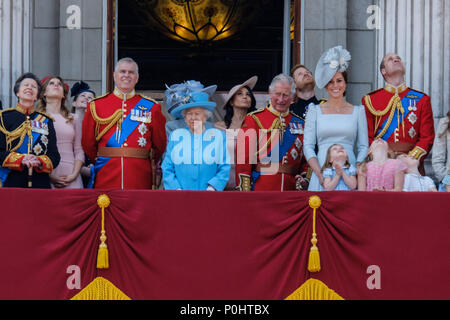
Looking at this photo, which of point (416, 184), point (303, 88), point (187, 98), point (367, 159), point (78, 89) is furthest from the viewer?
point (78, 89)

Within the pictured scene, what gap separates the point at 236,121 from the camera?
785 centimetres

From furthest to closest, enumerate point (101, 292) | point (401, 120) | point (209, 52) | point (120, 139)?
point (209, 52) < point (401, 120) < point (120, 139) < point (101, 292)

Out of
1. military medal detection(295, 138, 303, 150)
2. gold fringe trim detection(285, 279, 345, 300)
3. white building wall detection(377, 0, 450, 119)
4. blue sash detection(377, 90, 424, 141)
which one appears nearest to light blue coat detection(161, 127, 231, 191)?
military medal detection(295, 138, 303, 150)

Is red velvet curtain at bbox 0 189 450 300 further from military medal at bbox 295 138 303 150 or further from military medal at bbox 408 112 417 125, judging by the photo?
military medal at bbox 408 112 417 125

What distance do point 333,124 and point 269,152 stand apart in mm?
669

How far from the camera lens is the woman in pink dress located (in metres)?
7.16

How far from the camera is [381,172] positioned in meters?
Result: 6.55

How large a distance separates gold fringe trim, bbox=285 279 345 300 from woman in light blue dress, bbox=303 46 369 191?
1.04 meters

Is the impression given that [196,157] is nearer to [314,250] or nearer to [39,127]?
[39,127]

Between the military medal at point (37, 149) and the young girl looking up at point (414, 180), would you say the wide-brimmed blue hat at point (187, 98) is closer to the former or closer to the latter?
the military medal at point (37, 149)

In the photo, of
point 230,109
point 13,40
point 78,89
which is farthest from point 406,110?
point 13,40

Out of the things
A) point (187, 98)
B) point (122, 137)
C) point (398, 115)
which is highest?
point (187, 98)
